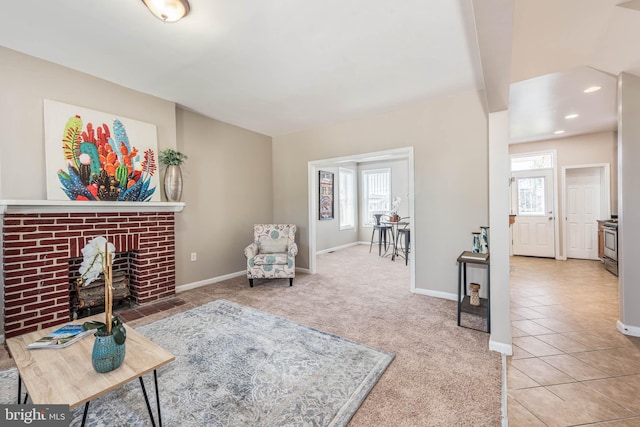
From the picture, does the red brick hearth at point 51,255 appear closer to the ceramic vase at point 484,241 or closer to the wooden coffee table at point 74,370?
the wooden coffee table at point 74,370

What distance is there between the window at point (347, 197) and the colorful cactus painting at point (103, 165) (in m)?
5.09

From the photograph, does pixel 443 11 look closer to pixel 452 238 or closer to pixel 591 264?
pixel 452 238

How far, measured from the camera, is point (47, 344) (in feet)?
4.67

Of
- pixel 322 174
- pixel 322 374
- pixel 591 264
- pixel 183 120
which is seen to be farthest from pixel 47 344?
pixel 591 264

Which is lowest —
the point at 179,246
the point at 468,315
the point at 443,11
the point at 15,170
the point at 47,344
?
the point at 468,315

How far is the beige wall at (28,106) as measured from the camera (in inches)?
91.4

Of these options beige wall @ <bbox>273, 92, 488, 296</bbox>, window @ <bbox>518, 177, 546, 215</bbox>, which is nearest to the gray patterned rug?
beige wall @ <bbox>273, 92, 488, 296</bbox>

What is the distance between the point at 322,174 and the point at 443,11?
16.1 ft

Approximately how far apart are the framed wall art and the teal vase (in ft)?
17.9

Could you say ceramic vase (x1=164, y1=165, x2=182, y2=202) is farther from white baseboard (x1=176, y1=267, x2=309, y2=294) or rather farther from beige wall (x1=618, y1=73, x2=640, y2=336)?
beige wall (x1=618, y1=73, x2=640, y2=336)

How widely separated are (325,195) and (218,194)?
3181mm

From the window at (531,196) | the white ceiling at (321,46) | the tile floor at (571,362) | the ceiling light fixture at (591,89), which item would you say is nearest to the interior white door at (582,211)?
the window at (531,196)

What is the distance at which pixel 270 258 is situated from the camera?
3.85m

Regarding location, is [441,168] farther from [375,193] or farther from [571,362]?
[375,193]
